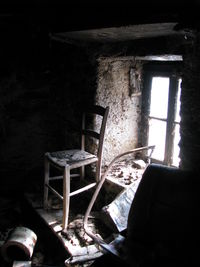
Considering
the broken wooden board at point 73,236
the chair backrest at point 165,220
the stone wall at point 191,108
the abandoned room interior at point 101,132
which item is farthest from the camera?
the broken wooden board at point 73,236

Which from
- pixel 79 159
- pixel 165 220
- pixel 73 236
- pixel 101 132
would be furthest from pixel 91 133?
pixel 165 220

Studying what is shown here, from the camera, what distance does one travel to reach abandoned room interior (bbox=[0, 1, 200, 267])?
6.03 ft

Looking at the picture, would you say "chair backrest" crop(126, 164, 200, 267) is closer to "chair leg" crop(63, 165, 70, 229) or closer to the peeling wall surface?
"chair leg" crop(63, 165, 70, 229)

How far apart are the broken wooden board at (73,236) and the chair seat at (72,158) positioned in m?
0.60

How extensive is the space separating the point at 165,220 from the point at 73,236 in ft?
4.06

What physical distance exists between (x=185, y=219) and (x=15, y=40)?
2.85 meters

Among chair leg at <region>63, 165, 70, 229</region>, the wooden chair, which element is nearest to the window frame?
the wooden chair

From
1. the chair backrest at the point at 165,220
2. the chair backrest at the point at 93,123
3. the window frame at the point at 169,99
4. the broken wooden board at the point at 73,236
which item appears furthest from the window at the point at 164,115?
the chair backrest at the point at 165,220

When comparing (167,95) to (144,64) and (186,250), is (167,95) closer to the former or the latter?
(144,64)

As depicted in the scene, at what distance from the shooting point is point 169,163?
315 cm

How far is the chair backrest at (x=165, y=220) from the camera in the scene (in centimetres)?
170

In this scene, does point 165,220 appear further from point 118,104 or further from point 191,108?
point 118,104

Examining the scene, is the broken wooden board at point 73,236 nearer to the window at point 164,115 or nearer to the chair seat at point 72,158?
the chair seat at point 72,158

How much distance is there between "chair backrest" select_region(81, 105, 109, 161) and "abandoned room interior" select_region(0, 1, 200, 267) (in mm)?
19
